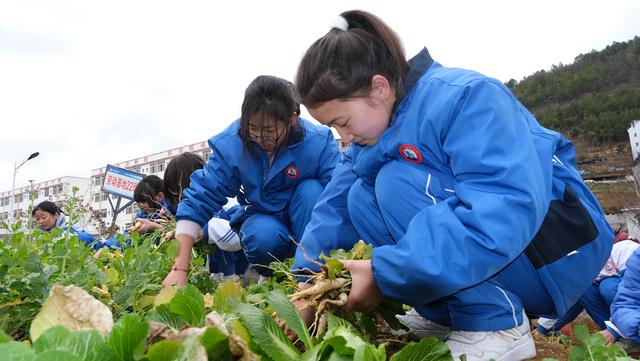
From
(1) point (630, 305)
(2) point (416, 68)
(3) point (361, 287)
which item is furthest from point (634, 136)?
(3) point (361, 287)

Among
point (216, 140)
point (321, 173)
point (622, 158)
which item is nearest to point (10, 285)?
point (216, 140)

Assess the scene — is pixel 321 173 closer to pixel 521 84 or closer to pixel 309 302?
pixel 309 302

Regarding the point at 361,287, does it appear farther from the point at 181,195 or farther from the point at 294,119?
the point at 181,195

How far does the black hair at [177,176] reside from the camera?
12.3 ft

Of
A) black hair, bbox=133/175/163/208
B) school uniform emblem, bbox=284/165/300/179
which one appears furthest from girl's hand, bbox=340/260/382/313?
black hair, bbox=133/175/163/208

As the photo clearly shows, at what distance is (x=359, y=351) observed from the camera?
0.82 m

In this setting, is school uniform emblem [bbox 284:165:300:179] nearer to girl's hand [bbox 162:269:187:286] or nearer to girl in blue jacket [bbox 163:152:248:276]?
girl in blue jacket [bbox 163:152:248:276]

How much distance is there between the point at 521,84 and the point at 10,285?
84.8 meters

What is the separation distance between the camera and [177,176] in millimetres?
3771

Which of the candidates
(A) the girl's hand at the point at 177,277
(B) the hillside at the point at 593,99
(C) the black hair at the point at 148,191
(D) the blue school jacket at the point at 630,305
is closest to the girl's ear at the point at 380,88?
(A) the girl's hand at the point at 177,277

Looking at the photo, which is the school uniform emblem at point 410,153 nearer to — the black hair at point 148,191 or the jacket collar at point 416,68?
the jacket collar at point 416,68

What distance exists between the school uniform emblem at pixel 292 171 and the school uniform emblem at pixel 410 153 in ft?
4.83

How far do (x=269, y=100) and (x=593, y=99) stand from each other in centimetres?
7789

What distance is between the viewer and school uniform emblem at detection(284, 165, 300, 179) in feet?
10.1
